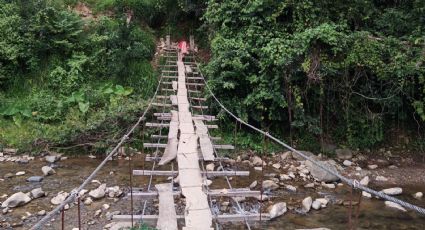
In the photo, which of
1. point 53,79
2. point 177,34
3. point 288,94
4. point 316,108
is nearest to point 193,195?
point 288,94

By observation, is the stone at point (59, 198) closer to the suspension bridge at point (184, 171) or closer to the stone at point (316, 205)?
the suspension bridge at point (184, 171)

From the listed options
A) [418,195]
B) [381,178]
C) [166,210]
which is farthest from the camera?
[381,178]

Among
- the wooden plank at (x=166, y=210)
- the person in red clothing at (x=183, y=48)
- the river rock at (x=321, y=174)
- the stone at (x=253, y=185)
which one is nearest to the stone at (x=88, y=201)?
the wooden plank at (x=166, y=210)

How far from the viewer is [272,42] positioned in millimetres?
7438

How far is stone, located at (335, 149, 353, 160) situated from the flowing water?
49.7 inches

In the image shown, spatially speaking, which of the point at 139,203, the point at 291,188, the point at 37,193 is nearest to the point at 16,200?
the point at 37,193

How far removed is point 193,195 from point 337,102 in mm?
4734

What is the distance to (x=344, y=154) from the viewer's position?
25.7 ft

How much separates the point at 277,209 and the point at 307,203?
56cm

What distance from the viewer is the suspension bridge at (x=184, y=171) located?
3768 millimetres

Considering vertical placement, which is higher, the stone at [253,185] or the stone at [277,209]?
the stone at [253,185]

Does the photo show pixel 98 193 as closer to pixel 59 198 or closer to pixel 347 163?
pixel 59 198

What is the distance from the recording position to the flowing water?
5301 millimetres

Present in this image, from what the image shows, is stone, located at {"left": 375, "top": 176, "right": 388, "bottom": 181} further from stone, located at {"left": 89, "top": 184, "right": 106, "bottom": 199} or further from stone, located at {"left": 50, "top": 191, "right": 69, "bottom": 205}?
stone, located at {"left": 50, "top": 191, "right": 69, "bottom": 205}
